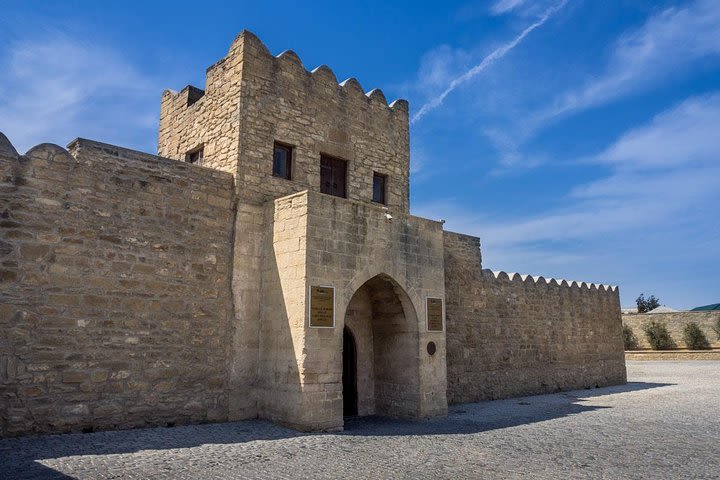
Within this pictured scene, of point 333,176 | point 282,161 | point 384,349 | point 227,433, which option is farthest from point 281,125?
point 227,433

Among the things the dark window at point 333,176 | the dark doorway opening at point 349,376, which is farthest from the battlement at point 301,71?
the dark doorway opening at point 349,376

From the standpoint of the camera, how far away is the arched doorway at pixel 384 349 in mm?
9773

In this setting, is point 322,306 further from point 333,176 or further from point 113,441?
point 333,176

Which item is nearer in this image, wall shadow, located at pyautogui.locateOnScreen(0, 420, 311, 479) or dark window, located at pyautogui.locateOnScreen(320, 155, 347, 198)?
wall shadow, located at pyautogui.locateOnScreen(0, 420, 311, 479)

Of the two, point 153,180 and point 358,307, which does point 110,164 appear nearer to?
point 153,180

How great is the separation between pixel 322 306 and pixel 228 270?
5.98 ft

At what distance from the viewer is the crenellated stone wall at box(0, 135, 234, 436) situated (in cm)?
681

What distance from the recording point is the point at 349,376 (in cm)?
1054

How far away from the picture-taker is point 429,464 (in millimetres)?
6016

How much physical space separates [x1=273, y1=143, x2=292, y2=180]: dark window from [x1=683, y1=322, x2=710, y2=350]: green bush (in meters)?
32.4

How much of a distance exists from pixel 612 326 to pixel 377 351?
38.0 ft

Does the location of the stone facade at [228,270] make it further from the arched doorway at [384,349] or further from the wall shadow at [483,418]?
the wall shadow at [483,418]

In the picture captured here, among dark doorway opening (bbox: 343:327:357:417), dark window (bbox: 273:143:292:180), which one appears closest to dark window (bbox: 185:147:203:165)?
dark window (bbox: 273:143:292:180)

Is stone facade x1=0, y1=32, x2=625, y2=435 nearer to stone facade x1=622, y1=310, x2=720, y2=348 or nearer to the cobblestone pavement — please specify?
the cobblestone pavement
